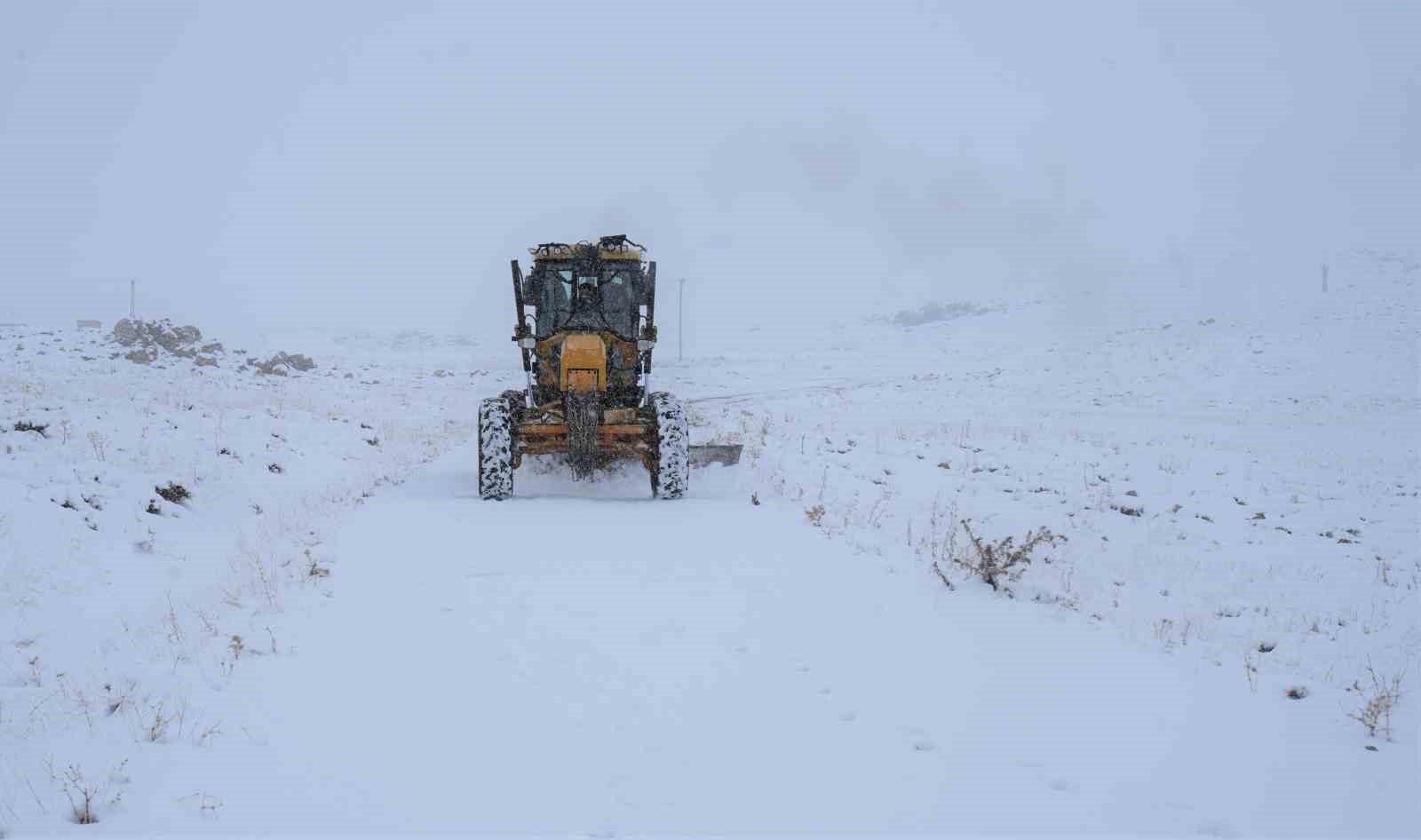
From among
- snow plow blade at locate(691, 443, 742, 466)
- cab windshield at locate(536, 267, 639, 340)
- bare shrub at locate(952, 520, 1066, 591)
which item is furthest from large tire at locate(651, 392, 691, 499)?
bare shrub at locate(952, 520, 1066, 591)

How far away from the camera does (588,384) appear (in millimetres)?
10242

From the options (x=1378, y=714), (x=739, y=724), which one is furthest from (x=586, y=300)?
(x=1378, y=714)

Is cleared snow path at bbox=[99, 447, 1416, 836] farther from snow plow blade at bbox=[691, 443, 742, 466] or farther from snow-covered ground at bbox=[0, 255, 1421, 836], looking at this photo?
snow plow blade at bbox=[691, 443, 742, 466]

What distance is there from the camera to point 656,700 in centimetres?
393

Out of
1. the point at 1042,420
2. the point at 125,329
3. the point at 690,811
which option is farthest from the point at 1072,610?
the point at 125,329

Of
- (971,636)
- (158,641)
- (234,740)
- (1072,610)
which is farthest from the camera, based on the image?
(1072,610)

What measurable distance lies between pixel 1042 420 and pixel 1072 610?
16.8 metres

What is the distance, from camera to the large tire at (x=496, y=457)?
9266mm

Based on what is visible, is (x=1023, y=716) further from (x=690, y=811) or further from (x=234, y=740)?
(x=234, y=740)

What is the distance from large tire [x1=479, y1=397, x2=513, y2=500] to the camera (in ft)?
30.4

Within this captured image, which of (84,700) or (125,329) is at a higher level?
(125,329)

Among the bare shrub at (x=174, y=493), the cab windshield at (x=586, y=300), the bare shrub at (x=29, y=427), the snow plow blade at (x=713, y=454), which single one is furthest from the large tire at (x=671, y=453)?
the bare shrub at (x=29, y=427)

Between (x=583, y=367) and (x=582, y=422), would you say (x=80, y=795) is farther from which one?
(x=583, y=367)

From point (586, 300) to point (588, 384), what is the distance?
1.80 metres
